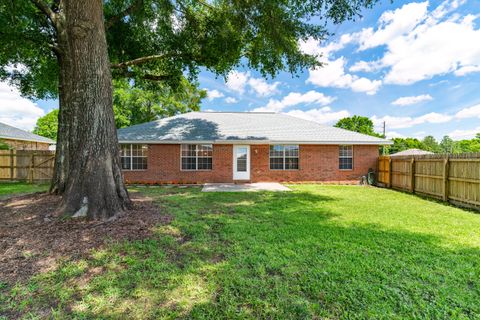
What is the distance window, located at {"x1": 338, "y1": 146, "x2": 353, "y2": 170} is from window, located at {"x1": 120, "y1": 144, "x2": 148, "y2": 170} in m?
11.9

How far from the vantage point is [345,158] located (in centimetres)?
1423

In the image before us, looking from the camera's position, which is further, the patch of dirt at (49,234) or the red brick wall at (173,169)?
the red brick wall at (173,169)

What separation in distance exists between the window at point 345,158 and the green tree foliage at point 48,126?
164 feet

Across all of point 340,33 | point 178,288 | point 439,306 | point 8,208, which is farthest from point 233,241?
point 340,33

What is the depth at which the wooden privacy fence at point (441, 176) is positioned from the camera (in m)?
7.42

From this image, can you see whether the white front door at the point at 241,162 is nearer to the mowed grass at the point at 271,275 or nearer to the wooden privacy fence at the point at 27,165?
the mowed grass at the point at 271,275

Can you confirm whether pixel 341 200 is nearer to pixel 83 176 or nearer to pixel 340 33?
pixel 340 33

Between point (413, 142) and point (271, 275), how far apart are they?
57.3m

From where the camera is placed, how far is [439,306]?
2520mm

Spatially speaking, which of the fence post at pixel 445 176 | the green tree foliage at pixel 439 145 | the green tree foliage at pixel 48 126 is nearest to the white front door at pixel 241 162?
the fence post at pixel 445 176

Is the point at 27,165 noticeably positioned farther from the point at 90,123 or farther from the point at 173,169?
the point at 90,123

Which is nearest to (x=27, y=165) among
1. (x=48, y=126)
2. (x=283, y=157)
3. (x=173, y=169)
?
(x=173, y=169)

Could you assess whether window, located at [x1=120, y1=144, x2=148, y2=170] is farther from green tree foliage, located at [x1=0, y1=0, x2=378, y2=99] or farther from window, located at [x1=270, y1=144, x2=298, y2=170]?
window, located at [x1=270, y1=144, x2=298, y2=170]

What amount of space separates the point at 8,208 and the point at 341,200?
10615 millimetres
